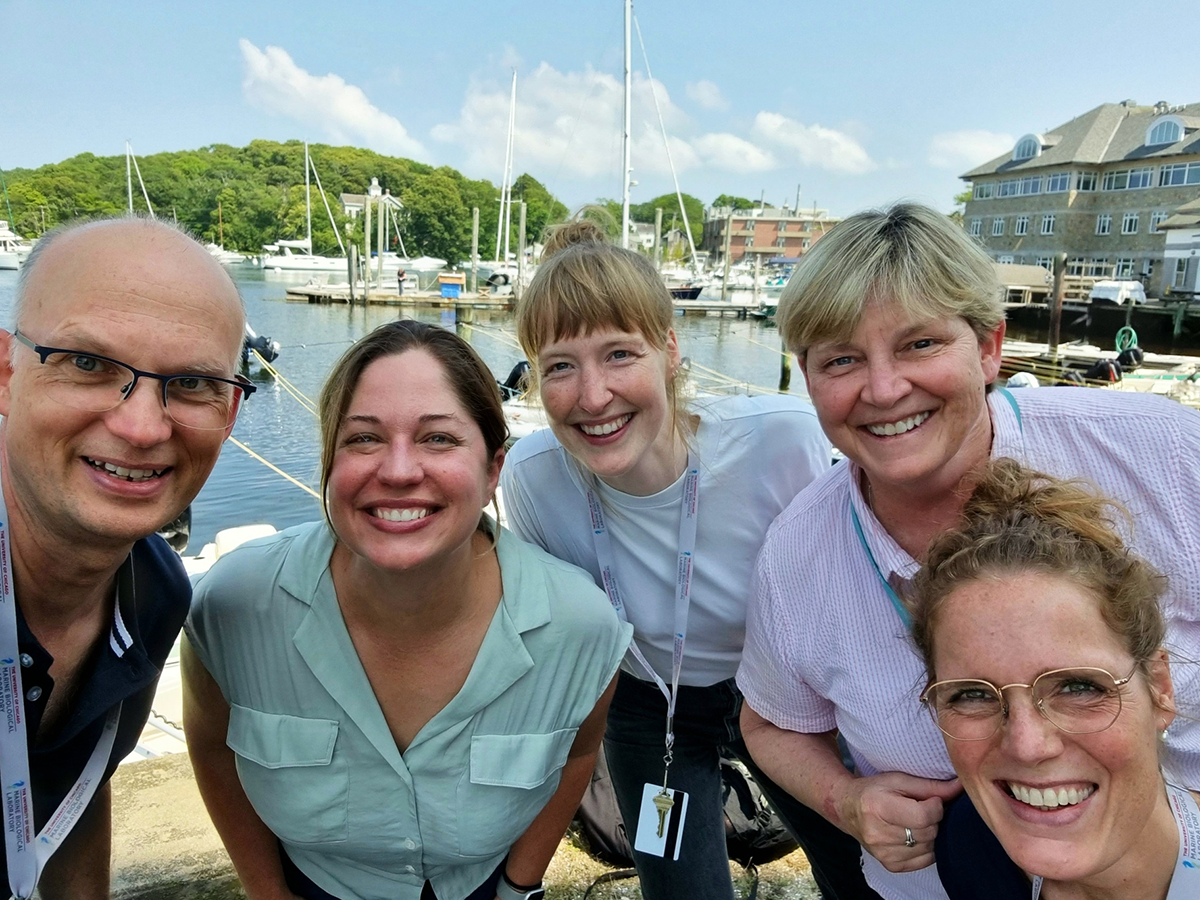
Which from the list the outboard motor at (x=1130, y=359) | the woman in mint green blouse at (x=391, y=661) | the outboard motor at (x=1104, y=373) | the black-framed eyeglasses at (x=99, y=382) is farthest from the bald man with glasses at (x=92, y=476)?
the outboard motor at (x=1130, y=359)

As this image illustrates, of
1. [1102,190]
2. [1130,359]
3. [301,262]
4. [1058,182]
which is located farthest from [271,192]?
[1130,359]

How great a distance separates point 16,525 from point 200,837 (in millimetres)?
1771

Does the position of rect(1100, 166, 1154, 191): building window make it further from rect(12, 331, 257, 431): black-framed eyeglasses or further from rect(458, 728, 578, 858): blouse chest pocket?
rect(12, 331, 257, 431): black-framed eyeglasses

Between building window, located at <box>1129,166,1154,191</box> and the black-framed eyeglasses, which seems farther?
building window, located at <box>1129,166,1154,191</box>

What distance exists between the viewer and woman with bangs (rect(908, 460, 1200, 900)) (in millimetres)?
1483

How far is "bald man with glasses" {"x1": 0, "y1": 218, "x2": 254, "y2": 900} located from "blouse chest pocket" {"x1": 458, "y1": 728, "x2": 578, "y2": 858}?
92cm

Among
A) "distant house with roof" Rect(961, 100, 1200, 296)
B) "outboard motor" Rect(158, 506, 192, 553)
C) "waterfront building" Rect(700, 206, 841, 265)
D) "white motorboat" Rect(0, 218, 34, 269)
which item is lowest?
"outboard motor" Rect(158, 506, 192, 553)

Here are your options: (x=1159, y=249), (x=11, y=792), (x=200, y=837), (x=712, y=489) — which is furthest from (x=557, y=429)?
(x=1159, y=249)

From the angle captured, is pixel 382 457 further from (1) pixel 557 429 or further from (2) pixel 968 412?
(2) pixel 968 412

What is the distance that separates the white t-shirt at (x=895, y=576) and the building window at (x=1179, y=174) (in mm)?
56162

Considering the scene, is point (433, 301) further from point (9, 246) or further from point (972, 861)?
point (972, 861)

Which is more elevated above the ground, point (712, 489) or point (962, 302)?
point (962, 302)

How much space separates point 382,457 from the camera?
2068 mm

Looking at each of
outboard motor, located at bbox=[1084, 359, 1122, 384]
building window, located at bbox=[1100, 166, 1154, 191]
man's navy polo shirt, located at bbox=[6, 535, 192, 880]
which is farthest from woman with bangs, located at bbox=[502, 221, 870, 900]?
building window, located at bbox=[1100, 166, 1154, 191]
